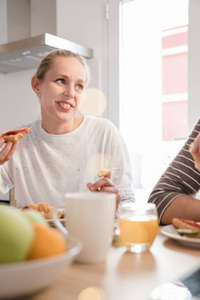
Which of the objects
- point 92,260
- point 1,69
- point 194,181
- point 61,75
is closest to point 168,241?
point 92,260

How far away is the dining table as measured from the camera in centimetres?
45

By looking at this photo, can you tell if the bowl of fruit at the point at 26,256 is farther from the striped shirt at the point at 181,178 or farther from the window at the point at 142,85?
the window at the point at 142,85

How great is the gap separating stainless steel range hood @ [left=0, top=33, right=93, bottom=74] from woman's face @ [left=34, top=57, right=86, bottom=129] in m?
0.79

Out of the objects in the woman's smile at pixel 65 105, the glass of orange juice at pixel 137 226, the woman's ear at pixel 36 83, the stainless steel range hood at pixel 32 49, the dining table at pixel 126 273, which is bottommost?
the dining table at pixel 126 273

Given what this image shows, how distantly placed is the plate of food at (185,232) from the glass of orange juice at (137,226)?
0.20 feet

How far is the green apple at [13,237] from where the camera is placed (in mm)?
405

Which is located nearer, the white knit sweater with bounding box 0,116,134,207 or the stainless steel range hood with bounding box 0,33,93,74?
the white knit sweater with bounding box 0,116,134,207

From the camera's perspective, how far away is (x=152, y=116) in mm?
2773

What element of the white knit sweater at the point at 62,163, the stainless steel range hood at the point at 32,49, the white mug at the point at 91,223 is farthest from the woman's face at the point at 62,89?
the white mug at the point at 91,223

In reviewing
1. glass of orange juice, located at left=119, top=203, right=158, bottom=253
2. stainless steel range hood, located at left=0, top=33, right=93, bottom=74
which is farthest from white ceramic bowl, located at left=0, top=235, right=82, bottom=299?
stainless steel range hood, located at left=0, top=33, right=93, bottom=74

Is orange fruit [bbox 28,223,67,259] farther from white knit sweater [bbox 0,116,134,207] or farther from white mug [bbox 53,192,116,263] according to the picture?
white knit sweater [bbox 0,116,134,207]

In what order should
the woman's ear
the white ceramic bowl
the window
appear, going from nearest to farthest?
the white ceramic bowl, the woman's ear, the window

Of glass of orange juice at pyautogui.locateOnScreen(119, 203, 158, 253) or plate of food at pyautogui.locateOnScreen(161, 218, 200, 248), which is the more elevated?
glass of orange juice at pyautogui.locateOnScreen(119, 203, 158, 253)

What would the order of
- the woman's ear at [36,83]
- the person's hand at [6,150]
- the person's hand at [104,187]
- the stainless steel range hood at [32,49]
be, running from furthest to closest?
the stainless steel range hood at [32,49] → the woman's ear at [36,83] → the person's hand at [6,150] → the person's hand at [104,187]
